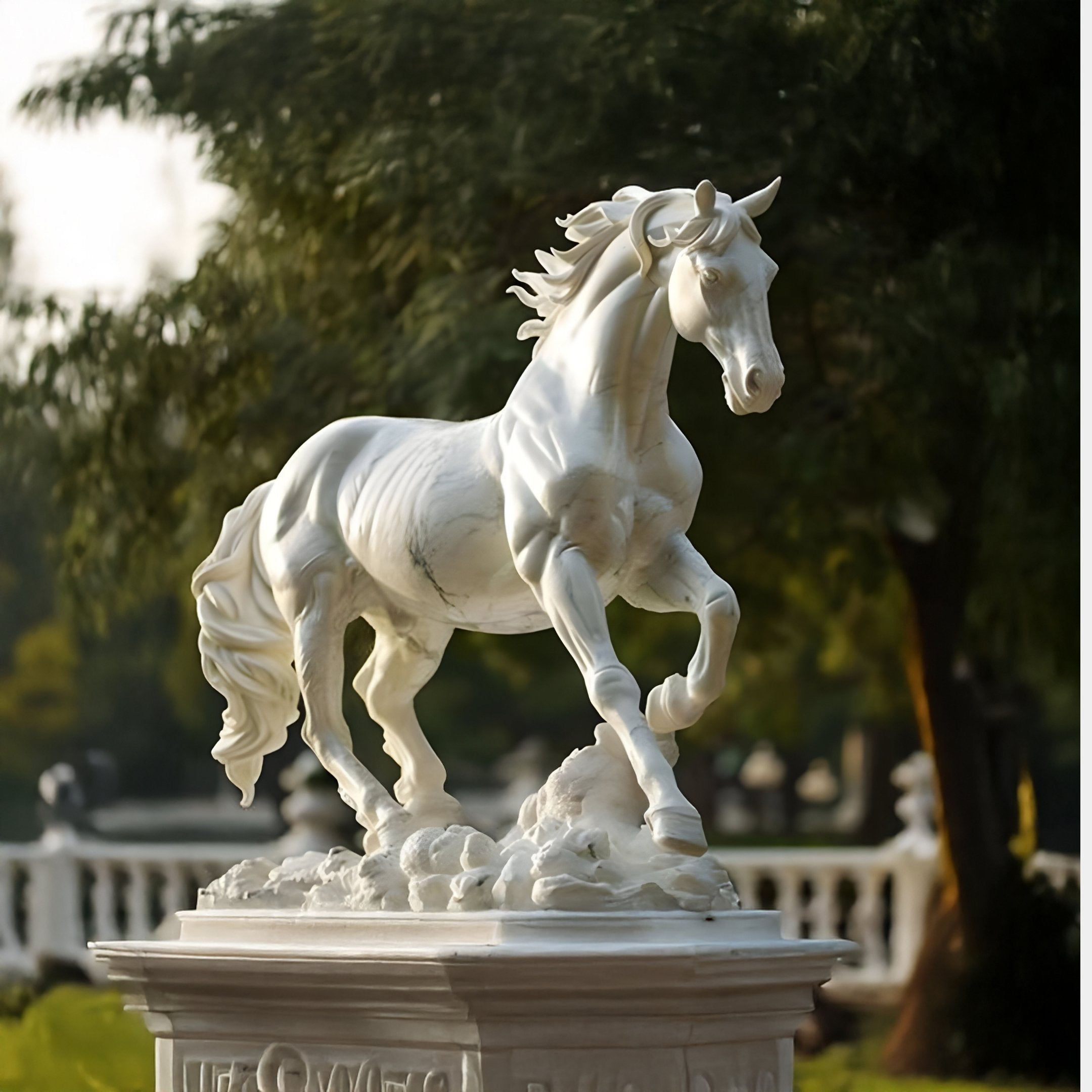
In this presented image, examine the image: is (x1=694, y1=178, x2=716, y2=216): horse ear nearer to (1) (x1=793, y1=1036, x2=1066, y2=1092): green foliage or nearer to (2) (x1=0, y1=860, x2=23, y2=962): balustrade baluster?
(1) (x1=793, y1=1036, x2=1066, y2=1092): green foliage

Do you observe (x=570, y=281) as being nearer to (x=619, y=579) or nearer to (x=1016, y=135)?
(x=619, y=579)

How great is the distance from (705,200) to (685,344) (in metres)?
5.13

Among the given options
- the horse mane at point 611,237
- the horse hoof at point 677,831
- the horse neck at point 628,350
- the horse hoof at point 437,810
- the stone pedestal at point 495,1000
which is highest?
the horse mane at point 611,237

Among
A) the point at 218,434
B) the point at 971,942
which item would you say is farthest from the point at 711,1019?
the point at 218,434

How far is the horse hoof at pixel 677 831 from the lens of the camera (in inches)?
147

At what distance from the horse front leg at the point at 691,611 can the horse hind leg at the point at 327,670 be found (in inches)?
27.6

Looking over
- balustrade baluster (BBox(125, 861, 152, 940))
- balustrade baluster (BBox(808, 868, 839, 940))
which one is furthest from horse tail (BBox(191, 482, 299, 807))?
balustrade baluster (BBox(808, 868, 839, 940))

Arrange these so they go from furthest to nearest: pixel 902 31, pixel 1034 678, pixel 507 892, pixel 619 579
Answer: pixel 1034 678 < pixel 902 31 < pixel 619 579 < pixel 507 892

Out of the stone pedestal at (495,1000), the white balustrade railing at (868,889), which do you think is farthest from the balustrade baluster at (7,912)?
the stone pedestal at (495,1000)

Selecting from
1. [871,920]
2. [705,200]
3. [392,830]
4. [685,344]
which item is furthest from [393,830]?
[871,920]

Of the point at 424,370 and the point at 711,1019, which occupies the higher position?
the point at 424,370

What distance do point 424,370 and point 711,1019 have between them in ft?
17.2

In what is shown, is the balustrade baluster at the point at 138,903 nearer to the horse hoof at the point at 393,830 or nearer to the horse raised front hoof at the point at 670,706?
the horse hoof at the point at 393,830

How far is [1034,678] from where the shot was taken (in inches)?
398
